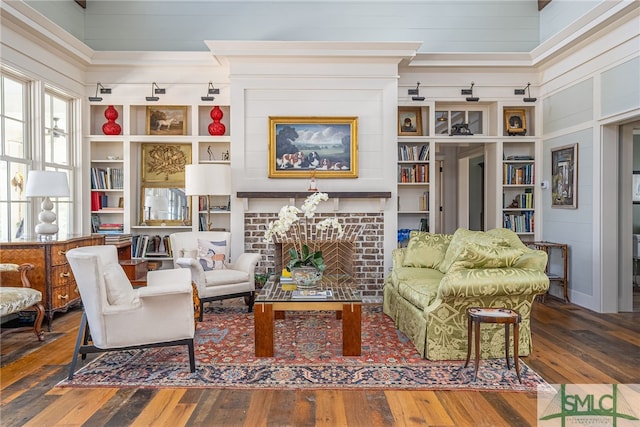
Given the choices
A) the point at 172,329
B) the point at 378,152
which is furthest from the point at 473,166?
the point at 172,329

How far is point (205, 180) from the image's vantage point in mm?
5234

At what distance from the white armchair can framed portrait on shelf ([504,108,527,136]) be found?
5041 mm

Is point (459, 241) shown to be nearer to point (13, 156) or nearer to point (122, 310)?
point (122, 310)

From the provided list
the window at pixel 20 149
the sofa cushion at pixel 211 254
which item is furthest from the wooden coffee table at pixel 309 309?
the window at pixel 20 149

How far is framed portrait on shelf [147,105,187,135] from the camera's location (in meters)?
6.19

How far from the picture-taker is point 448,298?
323 cm

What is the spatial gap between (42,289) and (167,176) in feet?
8.11

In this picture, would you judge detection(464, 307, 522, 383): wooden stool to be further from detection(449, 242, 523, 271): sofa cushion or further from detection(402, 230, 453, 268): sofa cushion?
detection(402, 230, 453, 268): sofa cushion

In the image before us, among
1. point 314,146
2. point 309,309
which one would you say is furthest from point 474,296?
point 314,146

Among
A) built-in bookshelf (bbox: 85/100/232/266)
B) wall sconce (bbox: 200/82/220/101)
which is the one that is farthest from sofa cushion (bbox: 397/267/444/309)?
wall sconce (bbox: 200/82/220/101)

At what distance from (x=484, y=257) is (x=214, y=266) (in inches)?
118

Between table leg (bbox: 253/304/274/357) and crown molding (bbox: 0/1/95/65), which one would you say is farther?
crown molding (bbox: 0/1/95/65)

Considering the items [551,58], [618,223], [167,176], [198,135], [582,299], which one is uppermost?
[551,58]

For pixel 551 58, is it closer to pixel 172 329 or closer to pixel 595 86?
pixel 595 86
